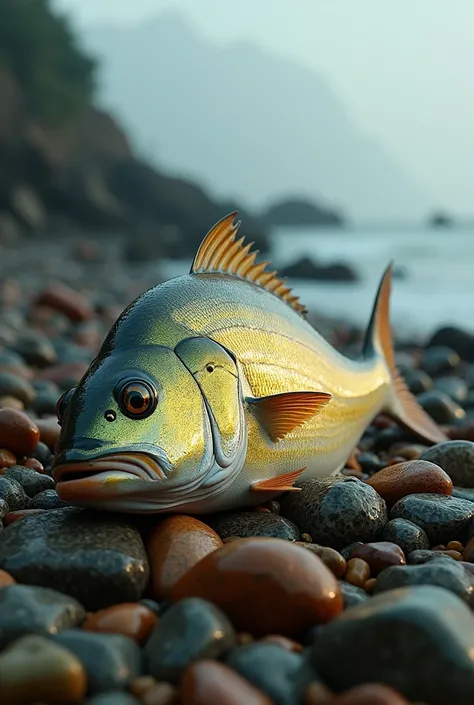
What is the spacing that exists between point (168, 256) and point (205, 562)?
→ 2958 centimetres

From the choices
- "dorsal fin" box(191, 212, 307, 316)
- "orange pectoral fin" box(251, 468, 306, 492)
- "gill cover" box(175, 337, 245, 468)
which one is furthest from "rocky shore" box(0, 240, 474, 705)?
"dorsal fin" box(191, 212, 307, 316)

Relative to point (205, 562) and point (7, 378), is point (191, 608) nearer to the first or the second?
point (205, 562)

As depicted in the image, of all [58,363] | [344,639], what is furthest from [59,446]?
[58,363]

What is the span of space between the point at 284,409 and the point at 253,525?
0.49 meters

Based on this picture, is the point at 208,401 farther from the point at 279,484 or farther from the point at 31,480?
the point at 31,480

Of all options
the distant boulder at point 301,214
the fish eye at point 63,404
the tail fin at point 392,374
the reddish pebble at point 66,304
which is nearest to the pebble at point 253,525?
the fish eye at point 63,404

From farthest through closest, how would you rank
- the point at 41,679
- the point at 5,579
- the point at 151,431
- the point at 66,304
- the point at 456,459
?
the point at 66,304, the point at 456,459, the point at 151,431, the point at 5,579, the point at 41,679

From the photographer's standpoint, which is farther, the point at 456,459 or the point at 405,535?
the point at 456,459

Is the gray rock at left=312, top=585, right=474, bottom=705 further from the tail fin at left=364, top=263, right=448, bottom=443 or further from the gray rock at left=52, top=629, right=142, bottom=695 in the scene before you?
the tail fin at left=364, top=263, right=448, bottom=443

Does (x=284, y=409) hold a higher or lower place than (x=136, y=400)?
higher

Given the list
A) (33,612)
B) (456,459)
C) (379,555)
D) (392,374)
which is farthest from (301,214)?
(33,612)

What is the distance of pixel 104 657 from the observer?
2.27 m

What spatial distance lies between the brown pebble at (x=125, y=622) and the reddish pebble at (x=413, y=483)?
156cm

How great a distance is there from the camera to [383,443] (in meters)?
5.61
